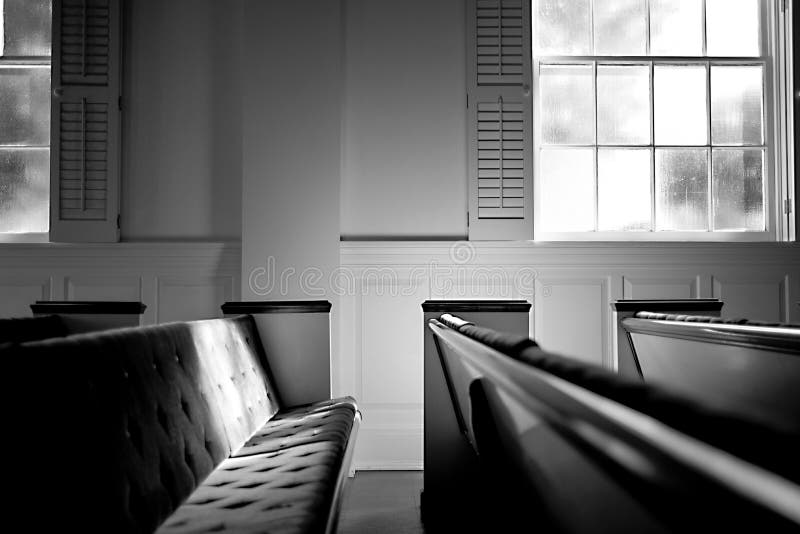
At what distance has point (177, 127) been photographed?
361 cm

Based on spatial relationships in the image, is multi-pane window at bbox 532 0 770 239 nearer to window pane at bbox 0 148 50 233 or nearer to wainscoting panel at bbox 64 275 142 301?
wainscoting panel at bbox 64 275 142 301

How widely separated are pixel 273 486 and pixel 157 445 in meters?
0.30

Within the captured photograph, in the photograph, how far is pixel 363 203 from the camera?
11.6 ft

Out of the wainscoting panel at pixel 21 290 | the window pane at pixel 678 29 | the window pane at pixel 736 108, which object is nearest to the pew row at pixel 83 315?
the wainscoting panel at pixel 21 290

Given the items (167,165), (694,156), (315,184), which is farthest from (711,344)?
(167,165)

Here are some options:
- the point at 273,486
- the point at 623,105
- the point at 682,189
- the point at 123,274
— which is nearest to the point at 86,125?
the point at 123,274

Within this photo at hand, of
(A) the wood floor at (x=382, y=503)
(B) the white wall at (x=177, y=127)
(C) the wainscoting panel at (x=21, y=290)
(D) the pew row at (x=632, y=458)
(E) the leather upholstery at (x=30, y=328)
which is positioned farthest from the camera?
(B) the white wall at (x=177, y=127)

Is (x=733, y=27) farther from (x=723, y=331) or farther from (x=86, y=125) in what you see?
(x=86, y=125)

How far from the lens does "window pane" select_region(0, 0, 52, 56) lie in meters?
3.69

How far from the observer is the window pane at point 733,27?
12.4 ft

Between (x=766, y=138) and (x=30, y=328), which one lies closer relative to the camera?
(x=30, y=328)

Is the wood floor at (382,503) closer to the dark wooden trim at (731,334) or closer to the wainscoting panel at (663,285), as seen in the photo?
the dark wooden trim at (731,334)

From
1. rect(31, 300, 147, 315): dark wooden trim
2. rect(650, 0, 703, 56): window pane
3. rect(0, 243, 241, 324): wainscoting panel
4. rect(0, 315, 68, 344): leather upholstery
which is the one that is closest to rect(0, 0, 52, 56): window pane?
rect(0, 243, 241, 324): wainscoting panel

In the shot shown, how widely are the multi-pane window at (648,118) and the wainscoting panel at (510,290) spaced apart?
30 centimetres
